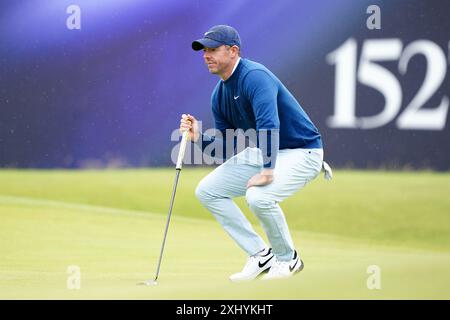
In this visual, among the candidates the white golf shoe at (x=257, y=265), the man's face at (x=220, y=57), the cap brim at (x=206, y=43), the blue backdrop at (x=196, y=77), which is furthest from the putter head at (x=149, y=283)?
the blue backdrop at (x=196, y=77)

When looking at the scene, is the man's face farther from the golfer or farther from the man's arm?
the man's arm

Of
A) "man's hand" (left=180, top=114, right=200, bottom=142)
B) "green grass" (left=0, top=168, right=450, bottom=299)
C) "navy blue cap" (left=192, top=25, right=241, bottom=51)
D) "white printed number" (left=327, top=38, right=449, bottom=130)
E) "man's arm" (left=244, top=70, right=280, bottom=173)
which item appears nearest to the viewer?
"green grass" (left=0, top=168, right=450, bottom=299)

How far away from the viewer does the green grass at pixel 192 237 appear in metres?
4.40

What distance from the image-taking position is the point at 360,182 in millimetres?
9430

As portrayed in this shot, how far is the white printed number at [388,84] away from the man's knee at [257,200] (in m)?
4.61

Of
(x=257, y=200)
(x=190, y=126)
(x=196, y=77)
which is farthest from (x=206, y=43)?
(x=196, y=77)

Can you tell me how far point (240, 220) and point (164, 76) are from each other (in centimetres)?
483

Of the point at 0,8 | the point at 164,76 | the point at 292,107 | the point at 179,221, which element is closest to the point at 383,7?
the point at 164,76

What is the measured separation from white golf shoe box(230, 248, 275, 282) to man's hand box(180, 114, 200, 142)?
79cm

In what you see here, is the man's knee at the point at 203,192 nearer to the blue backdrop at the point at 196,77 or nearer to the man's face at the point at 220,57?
the man's face at the point at 220,57

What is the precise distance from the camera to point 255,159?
5.15 metres

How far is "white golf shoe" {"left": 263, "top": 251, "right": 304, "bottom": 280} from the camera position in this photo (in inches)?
192

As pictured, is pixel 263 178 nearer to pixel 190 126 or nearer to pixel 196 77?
pixel 190 126

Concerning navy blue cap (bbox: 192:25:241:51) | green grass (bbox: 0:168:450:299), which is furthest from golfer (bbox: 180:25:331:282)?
green grass (bbox: 0:168:450:299)
